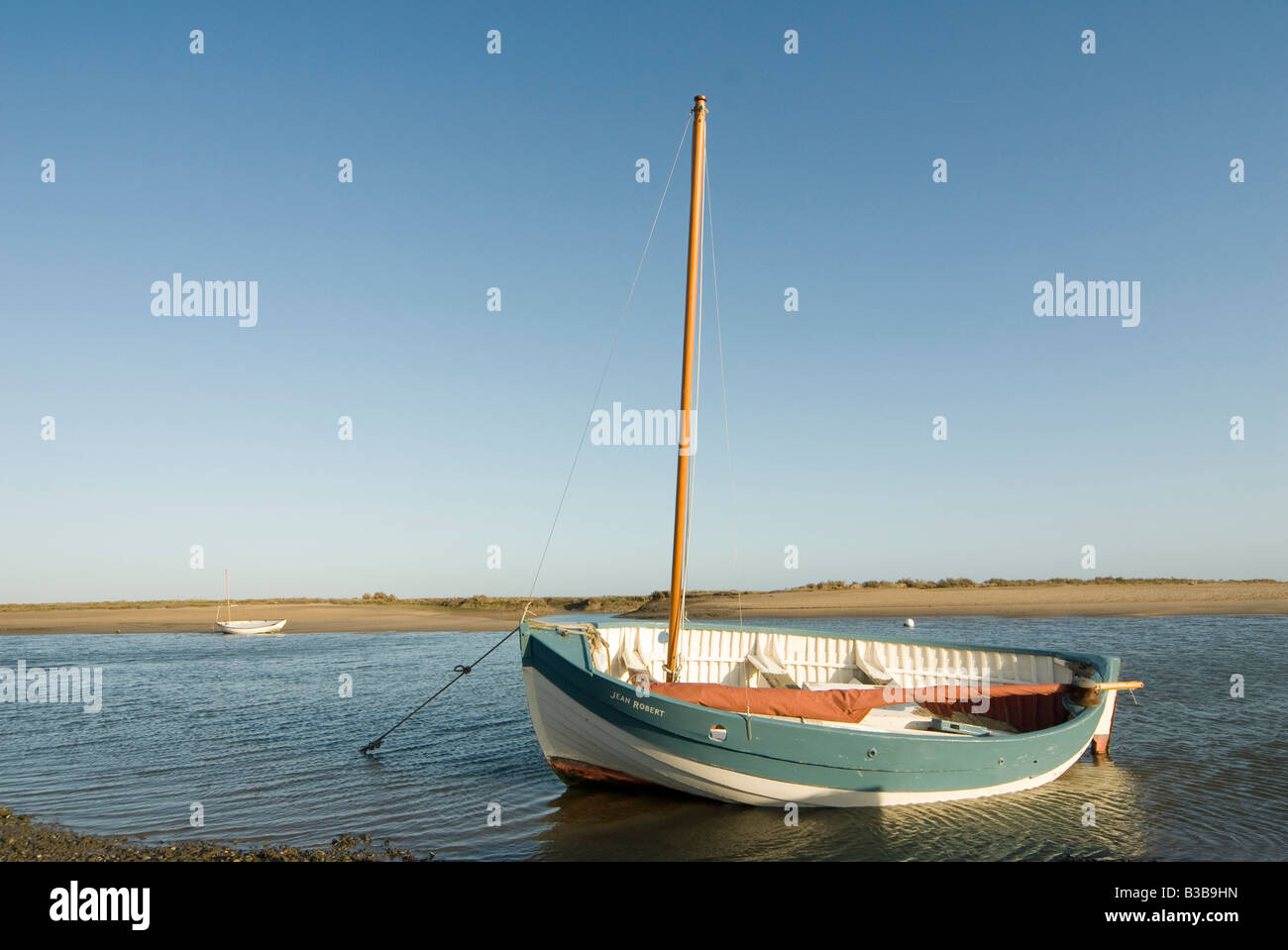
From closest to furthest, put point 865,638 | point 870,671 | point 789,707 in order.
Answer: point 789,707, point 870,671, point 865,638

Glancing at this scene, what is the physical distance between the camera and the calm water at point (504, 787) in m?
10.8

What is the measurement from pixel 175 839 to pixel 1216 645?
37183 mm

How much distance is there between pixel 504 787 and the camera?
14.0 meters

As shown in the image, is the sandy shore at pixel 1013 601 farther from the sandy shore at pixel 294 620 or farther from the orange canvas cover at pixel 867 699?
the orange canvas cover at pixel 867 699

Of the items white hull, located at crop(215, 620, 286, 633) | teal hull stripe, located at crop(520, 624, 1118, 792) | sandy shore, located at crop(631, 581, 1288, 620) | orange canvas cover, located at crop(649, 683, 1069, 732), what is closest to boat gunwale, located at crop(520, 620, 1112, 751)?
teal hull stripe, located at crop(520, 624, 1118, 792)

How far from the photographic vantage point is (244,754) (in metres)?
17.0

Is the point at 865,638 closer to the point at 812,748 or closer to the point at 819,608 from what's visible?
the point at 812,748

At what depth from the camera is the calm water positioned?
10797 mm

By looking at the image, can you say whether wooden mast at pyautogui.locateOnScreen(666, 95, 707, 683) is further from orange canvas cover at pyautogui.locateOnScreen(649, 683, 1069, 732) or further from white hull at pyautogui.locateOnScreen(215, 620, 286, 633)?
white hull at pyautogui.locateOnScreen(215, 620, 286, 633)

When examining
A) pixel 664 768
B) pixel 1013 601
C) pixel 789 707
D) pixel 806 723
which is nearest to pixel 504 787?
pixel 664 768

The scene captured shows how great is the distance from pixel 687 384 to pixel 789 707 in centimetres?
613

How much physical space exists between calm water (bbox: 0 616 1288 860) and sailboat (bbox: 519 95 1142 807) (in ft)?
1.83
